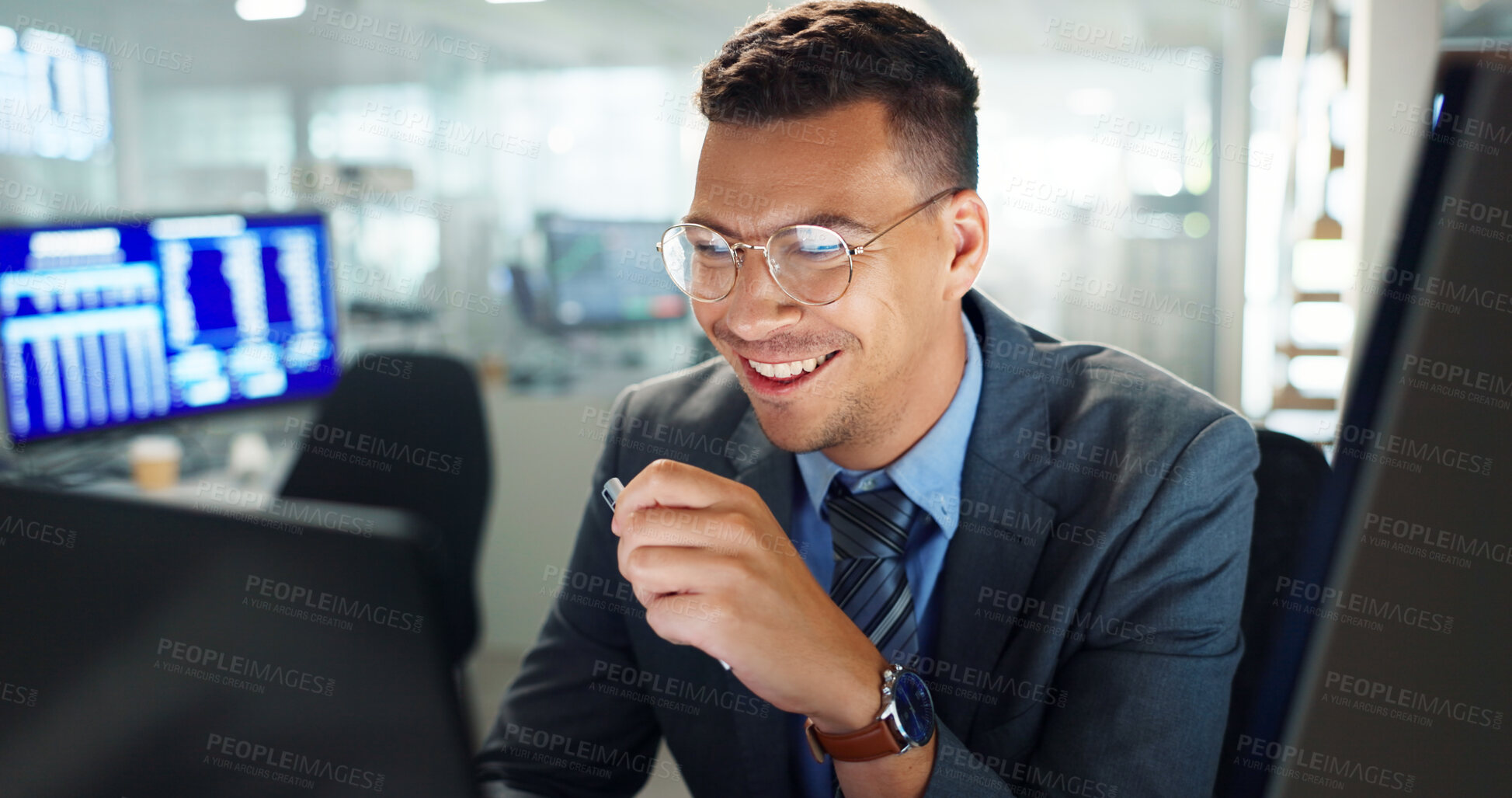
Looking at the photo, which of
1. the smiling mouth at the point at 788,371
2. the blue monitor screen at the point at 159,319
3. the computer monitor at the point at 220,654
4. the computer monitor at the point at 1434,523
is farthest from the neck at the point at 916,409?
the blue monitor screen at the point at 159,319

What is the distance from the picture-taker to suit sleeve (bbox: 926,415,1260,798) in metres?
0.95

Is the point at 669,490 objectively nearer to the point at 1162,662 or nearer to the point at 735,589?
the point at 735,589

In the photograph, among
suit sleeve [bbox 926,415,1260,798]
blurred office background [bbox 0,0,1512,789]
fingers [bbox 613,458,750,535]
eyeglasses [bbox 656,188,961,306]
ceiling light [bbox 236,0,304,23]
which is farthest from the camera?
ceiling light [bbox 236,0,304,23]

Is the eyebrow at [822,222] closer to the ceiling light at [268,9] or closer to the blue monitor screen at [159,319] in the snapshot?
the blue monitor screen at [159,319]

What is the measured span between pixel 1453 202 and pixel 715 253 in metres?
0.91

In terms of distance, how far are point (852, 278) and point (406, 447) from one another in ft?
4.49

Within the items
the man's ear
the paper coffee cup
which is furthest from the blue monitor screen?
the man's ear

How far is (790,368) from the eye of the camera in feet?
3.73

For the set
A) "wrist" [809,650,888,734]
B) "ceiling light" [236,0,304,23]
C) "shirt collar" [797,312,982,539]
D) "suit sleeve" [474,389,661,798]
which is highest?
"ceiling light" [236,0,304,23]

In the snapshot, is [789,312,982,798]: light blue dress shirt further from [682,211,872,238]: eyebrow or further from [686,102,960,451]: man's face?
[682,211,872,238]: eyebrow

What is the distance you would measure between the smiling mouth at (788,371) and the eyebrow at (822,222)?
135 millimetres

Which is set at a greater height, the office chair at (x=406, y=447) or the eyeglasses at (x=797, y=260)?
the eyeglasses at (x=797, y=260)

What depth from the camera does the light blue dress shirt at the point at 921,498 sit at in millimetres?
1173

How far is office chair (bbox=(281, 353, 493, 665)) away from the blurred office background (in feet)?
2.28
